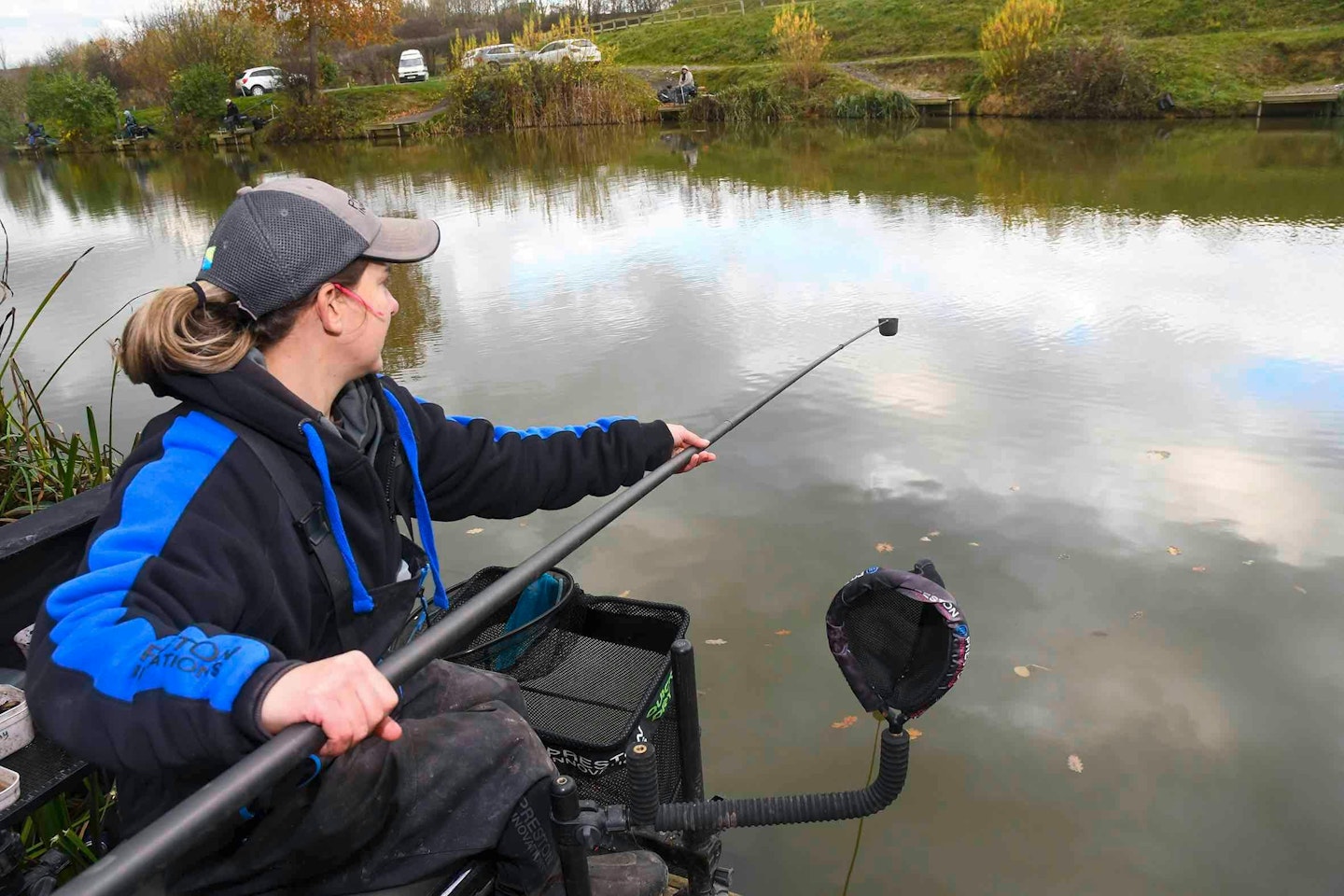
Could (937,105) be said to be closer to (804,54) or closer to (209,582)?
(804,54)

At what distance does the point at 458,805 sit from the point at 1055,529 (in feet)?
9.09

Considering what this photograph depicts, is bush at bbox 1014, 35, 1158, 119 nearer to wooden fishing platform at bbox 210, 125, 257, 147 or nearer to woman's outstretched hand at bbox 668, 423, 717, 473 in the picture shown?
woman's outstretched hand at bbox 668, 423, 717, 473

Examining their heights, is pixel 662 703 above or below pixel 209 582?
below

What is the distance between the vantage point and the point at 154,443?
1.32 meters

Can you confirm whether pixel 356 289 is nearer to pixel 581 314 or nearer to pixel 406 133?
pixel 581 314

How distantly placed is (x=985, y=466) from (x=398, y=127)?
23320 millimetres

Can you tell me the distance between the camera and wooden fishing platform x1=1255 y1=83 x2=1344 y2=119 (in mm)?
15672

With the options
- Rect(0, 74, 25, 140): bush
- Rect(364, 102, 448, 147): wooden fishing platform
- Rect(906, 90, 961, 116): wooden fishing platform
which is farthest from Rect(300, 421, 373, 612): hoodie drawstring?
Rect(0, 74, 25, 140): bush

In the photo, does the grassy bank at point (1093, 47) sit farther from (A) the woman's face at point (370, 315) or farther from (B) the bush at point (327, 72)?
(A) the woman's face at point (370, 315)

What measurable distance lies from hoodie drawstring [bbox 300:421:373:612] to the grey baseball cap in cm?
23

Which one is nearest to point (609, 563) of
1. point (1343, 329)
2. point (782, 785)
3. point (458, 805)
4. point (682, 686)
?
point (782, 785)

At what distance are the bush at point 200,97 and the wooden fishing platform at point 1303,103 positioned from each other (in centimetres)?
2523

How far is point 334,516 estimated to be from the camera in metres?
1.43

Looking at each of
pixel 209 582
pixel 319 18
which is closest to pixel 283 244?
pixel 209 582
